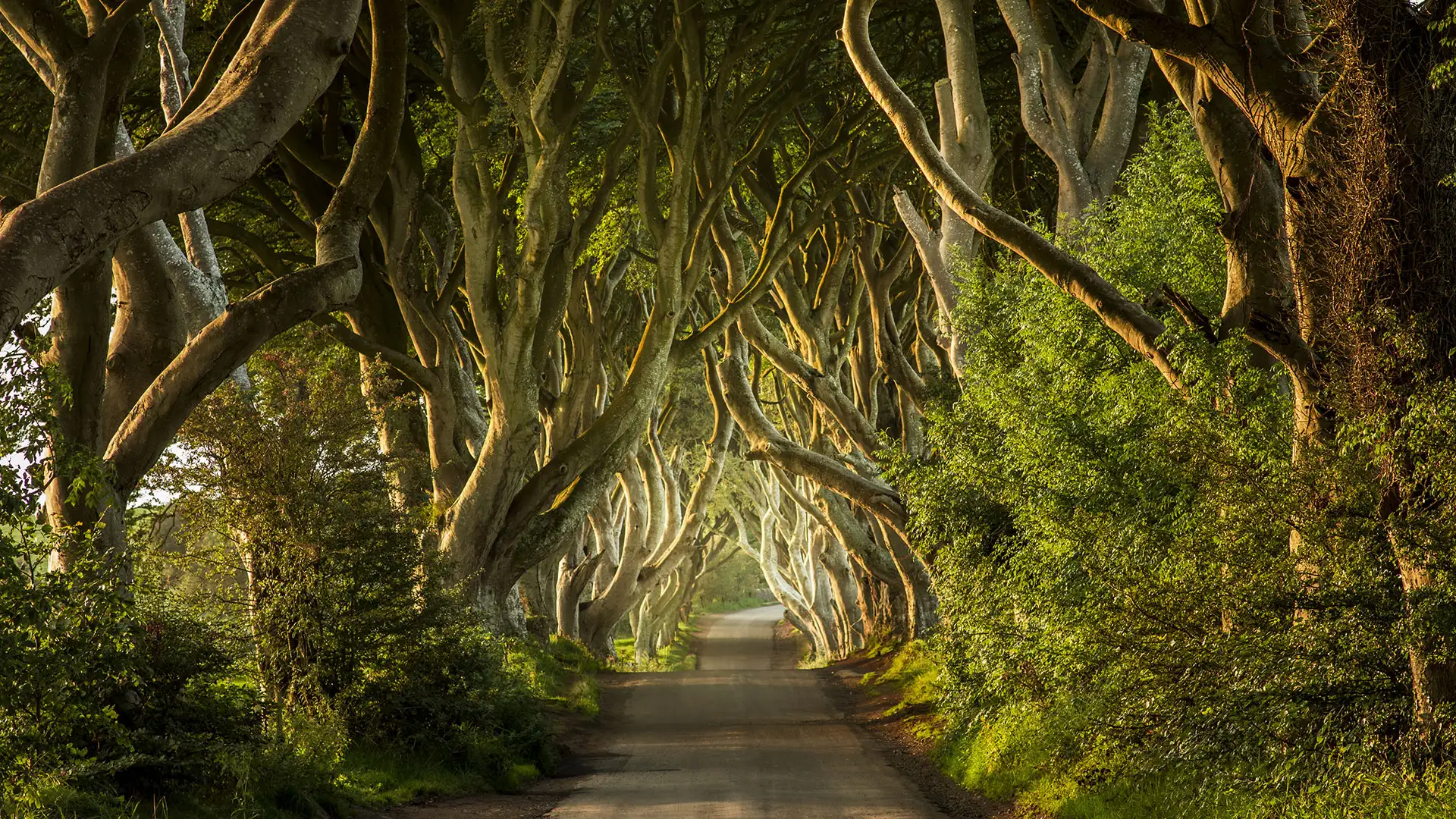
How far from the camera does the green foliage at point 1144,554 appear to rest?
6684 millimetres

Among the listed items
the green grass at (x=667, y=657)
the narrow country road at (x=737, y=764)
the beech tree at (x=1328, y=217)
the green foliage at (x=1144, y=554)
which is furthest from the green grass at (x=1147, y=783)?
the green grass at (x=667, y=657)

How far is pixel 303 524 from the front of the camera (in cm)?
1141

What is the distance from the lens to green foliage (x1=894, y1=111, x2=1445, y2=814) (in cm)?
668

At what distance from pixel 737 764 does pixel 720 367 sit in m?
10.2

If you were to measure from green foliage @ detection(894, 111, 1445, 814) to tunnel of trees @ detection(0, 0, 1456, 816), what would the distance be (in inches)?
1.5

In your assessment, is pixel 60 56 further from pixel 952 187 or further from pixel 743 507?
pixel 743 507

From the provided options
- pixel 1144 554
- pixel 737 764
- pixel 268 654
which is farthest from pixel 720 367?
pixel 1144 554

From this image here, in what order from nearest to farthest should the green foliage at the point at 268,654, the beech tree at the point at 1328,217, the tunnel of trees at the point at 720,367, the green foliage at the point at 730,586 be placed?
the tunnel of trees at the point at 720,367
the beech tree at the point at 1328,217
the green foliage at the point at 268,654
the green foliage at the point at 730,586

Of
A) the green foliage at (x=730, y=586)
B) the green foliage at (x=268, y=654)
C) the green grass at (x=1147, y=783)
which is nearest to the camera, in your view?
the green grass at (x=1147, y=783)

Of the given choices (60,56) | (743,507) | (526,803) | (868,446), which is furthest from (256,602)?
(743,507)

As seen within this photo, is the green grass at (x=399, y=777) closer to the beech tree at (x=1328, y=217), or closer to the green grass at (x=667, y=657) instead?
the beech tree at (x=1328, y=217)

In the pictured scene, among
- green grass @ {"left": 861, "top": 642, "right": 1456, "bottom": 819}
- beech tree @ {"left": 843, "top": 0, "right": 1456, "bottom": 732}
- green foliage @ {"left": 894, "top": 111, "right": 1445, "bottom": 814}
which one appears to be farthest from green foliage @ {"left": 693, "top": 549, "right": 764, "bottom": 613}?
beech tree @ {"left": 843, "top": 0, "right": 1456, "bottom": 732}

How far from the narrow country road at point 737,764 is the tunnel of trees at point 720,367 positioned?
53.5 inches

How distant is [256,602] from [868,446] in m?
11.8
